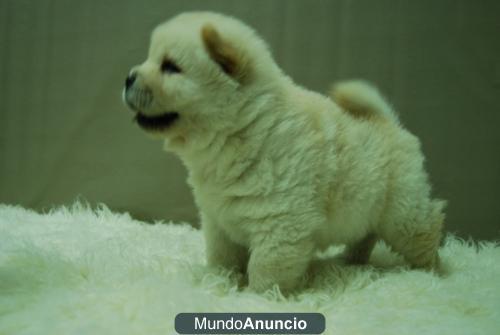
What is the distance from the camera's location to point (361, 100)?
1.25 metres

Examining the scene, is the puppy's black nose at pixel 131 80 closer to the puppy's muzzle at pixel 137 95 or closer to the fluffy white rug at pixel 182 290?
the puppy's muzzle at pixel 137 95

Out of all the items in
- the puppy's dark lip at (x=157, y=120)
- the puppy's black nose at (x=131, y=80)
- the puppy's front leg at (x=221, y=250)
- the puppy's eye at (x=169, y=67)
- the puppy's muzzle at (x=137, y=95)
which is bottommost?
the puppy's front leg at (x=221, y=250)

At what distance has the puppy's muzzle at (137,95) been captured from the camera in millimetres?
983

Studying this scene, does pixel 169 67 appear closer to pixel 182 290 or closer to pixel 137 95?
pixel 137 95

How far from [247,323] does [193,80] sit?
50 cm

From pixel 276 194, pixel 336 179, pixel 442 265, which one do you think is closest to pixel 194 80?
pixel 276 194

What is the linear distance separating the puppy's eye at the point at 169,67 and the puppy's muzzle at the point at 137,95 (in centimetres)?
6

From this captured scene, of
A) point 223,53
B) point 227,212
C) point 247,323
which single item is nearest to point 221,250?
point 227,212

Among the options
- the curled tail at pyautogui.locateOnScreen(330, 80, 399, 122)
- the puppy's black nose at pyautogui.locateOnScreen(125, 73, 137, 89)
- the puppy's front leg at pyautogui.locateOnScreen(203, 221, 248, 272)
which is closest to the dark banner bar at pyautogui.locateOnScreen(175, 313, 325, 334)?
the puppy's front leg at pyautogui.locateOnScreen(203, 221, 248, 272)

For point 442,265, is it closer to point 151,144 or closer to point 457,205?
point 457,205

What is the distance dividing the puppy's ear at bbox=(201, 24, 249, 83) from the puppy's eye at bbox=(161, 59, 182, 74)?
8 centimetres

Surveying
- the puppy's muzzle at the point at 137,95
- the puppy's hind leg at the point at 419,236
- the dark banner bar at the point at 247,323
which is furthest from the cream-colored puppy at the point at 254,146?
the dark banner bar at the point at 247,323

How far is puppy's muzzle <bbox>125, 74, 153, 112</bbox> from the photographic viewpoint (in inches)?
38.7

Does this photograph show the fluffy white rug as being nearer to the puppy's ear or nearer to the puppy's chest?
the puppy's chest
